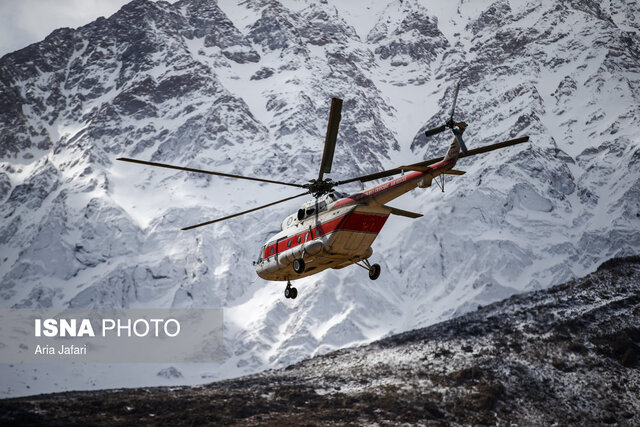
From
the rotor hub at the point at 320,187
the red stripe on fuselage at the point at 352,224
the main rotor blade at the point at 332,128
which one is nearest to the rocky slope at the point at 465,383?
the rotor hub at the point at 320,187

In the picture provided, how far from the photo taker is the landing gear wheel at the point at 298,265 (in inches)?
1706

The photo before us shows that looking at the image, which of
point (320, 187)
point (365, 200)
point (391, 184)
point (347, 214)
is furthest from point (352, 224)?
point (320, 187)

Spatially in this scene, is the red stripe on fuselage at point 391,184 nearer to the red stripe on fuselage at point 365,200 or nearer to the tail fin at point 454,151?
the red stripe on fuselage at point 365,200

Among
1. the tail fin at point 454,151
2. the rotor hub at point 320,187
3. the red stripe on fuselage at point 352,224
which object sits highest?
the tail fin at point 454,151

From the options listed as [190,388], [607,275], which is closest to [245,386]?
[190,388]

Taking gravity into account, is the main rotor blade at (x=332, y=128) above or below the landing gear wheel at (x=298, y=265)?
above

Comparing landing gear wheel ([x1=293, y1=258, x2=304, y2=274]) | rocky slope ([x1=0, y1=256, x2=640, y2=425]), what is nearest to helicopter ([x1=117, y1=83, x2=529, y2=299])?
landing gear wheel ([x1=293, y1=258, x2=304, y2=274])

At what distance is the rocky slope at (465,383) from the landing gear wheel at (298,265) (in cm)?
7117

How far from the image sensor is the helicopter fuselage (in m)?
41.3

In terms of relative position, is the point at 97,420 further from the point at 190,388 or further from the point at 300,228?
the point at 300,228

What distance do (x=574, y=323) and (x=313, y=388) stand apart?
42.6 m

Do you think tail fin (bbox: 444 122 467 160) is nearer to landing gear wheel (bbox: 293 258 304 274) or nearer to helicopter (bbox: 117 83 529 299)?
helicopter (bbox: 117 83 529 299)

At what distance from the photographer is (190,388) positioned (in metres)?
146

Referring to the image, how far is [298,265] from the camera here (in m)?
43.5
